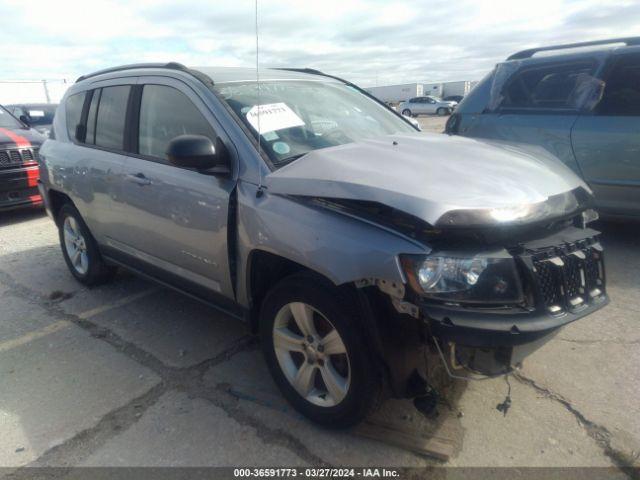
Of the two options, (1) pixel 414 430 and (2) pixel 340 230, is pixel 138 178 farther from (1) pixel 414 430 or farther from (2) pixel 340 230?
(1) pixel 414 430

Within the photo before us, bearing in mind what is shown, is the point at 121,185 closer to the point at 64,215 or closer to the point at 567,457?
the point at 64,215

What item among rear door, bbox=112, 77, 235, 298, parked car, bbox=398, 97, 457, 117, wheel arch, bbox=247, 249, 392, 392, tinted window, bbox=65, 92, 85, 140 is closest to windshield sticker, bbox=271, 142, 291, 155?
rear door, bbox=112, 77, 235, 298

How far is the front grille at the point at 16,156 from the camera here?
Answer: 23.2ft

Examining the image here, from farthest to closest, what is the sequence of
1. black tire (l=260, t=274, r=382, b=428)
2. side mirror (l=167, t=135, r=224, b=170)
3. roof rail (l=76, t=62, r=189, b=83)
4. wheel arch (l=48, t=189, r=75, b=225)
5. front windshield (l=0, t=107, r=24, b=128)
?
front windshield (l=0, t=107, r=24, b=128), wheel arch (l=48, t=189, r=75, b=225), roof rail (l=76, t=62, r=189, b=83), side mirror (l=167, t=135, r=224, b=170), black tire (l=260, t=274, r=382, b=428)

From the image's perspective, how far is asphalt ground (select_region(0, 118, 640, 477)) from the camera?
2371 millimetres

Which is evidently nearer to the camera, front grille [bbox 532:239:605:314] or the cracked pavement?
front grille [bbox 532:239:605:314]

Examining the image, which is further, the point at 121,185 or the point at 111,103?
the point at 111,103

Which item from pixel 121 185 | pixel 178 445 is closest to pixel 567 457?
pixel 178 445

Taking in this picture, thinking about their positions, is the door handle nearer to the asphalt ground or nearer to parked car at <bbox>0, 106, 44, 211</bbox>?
the asphalt ground

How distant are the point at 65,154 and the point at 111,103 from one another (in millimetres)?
794

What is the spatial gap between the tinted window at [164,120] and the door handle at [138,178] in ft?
0.53

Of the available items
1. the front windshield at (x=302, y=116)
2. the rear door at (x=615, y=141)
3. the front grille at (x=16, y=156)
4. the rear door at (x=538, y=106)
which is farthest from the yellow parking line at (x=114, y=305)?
the rear door at (x=615, y=141)

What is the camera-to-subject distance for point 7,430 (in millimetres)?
2641

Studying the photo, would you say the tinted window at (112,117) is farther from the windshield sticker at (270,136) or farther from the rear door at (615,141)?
the rear door at (615,141)
